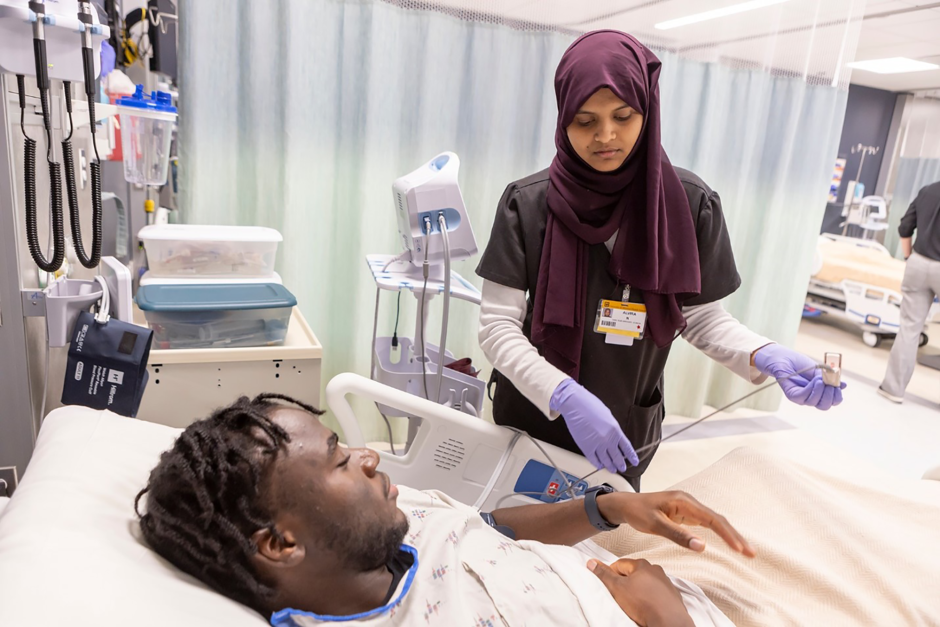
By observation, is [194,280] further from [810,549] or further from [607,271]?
[810,549]

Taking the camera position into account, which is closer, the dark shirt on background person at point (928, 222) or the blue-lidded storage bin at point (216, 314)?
the blue-lidded storage bin at point (216, 314)

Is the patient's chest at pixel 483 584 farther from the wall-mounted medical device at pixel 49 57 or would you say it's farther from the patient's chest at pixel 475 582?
the wall-mounted medical device at pixel 49 57

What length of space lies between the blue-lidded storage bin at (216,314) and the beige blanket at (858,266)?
195 inches

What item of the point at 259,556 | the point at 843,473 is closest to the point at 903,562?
the point at 843,473

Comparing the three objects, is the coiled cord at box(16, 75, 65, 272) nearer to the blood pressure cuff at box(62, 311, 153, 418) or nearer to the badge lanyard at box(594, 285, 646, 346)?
the blood pressure cuff at box(62, 311, 153, 418)

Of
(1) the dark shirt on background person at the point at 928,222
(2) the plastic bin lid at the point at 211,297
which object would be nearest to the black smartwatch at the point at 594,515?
(2) the plastic bin lid at the point at 211,297

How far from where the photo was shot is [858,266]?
17.3 feet

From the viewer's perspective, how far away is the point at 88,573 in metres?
0.75

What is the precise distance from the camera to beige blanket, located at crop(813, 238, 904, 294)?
Result: 5.00m

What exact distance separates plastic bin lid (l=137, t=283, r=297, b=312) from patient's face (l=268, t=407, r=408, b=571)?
0.72m

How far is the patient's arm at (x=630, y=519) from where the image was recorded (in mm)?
1100

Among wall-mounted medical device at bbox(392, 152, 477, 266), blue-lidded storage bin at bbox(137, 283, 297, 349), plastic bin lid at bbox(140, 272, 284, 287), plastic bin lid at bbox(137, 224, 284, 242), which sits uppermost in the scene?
wall-mounted medical device at bbox(392, 152, 477, 266)

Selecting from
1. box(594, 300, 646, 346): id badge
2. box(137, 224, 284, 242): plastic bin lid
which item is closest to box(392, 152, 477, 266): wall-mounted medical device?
box(137, 224, 284, 242): plastic bin lid

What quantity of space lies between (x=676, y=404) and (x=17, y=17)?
3046 millimetres
